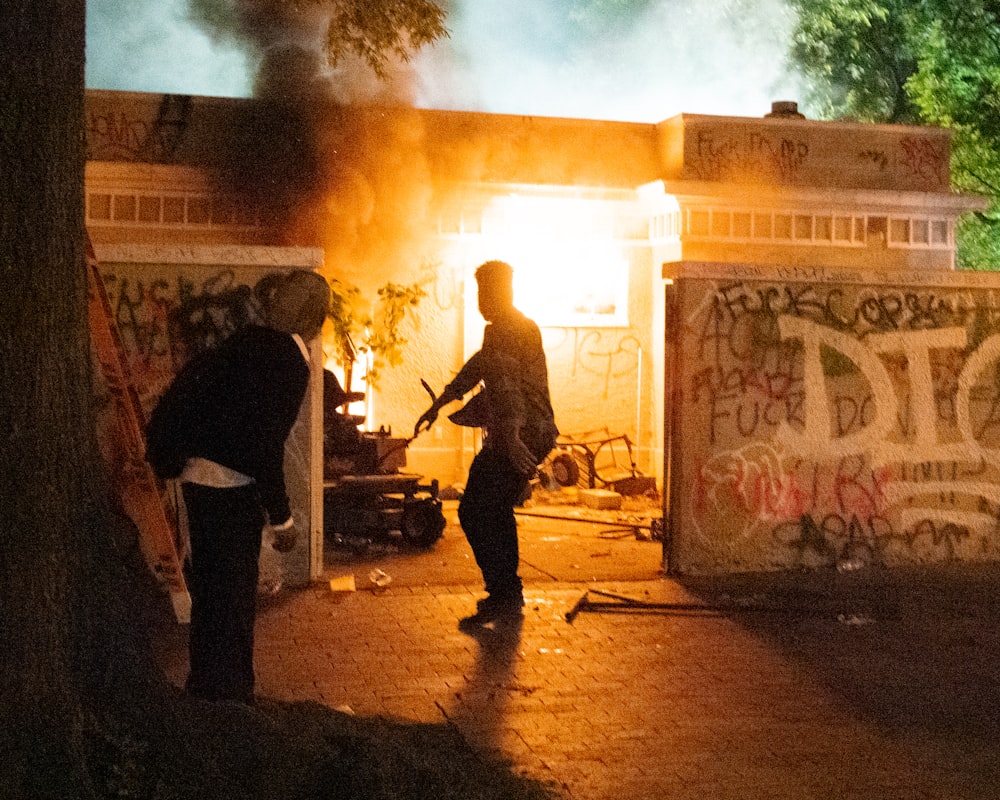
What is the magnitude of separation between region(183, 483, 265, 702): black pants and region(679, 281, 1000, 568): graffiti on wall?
166 inches

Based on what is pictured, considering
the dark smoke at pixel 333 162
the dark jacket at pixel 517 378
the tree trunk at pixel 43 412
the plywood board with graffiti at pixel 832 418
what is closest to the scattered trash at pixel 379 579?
the dark jacket at pixel 517 378

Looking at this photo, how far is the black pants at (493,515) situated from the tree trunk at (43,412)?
338 cm

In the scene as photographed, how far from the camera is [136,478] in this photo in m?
7.03

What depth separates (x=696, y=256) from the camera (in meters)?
13.6

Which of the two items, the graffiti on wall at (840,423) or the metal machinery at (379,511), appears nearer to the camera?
the graffiti on wall at (840,423)

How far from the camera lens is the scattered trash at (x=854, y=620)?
7398 mm

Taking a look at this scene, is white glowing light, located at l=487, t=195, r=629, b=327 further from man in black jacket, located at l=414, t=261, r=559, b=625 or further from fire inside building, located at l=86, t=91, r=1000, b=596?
man in black jacket, located at l=414, t=261, r=559, b=625

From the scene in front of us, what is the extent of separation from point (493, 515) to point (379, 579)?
1392mm

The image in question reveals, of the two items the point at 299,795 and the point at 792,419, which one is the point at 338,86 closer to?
the point at 792,419

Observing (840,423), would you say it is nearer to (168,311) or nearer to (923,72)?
(168,311)

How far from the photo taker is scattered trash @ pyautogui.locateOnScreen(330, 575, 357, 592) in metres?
7.96

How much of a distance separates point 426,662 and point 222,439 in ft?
7.09

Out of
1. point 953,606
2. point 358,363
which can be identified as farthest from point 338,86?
point 953,606

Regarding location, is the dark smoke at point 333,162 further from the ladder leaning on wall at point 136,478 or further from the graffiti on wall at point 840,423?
the ladder leaning on wall at point 136,478
